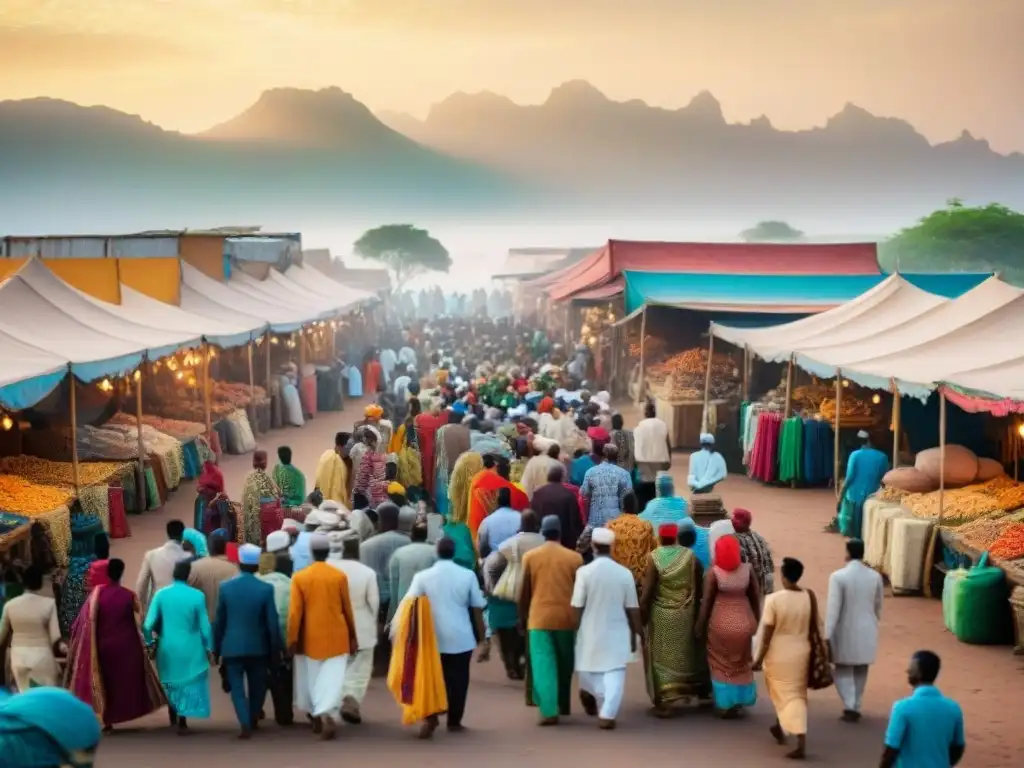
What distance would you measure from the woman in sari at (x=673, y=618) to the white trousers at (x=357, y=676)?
5.84ft

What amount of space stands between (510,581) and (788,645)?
2.18m

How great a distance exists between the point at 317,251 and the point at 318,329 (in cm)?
4235

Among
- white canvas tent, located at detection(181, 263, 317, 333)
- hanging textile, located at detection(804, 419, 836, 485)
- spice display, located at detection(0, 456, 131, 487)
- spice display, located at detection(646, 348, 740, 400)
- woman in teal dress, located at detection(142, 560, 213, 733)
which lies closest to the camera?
woman in teal dress, located at detection(142, 560, 213, 733)

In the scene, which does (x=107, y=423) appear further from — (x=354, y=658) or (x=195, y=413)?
(x=354, y=658)

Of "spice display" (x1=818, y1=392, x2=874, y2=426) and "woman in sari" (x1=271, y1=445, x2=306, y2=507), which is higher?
"spice display" (x1=818, y1=392, x2=874, y2=426)

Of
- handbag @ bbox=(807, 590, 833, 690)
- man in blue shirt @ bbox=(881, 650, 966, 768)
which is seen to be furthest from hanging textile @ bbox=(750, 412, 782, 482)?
man in blue shirt @ bbox=(881, 650, 966, 768)

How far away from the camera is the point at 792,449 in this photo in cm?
1803

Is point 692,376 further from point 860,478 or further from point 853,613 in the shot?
point 853,613

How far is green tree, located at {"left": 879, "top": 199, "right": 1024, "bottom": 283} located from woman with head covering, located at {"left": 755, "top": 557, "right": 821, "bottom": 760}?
83007 millimetres

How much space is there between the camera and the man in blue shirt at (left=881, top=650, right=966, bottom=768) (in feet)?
19.4

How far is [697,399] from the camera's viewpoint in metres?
21.9

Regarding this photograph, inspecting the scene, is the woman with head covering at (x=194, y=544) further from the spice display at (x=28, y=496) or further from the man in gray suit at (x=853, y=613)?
the man in gray suit at (x=853, y=613)

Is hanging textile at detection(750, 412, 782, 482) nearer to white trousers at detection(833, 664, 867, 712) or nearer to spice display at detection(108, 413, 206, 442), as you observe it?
spice display at detection(108, 413, 206, 442)

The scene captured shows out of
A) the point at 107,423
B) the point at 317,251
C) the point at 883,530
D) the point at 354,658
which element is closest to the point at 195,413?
the point at 107,423
